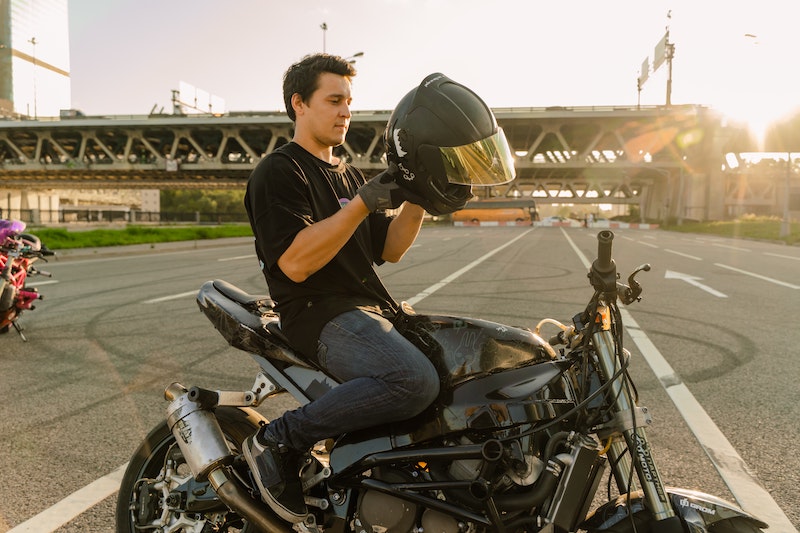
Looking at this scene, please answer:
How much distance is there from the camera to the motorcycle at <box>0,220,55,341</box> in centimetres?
598

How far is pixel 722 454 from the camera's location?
3.46m

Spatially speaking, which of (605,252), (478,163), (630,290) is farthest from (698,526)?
(478,163)

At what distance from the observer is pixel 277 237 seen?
2.12 m

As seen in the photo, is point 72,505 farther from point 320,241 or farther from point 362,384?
point 320,241

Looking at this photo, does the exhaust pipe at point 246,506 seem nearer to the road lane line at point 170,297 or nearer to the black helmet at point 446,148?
the black helmet at point 446,148

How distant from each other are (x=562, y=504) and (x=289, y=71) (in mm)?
1872

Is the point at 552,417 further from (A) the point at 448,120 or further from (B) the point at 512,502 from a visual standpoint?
(A) the point at 448,120

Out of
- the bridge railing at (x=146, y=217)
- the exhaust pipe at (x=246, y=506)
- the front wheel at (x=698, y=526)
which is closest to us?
the front wheel at (x=698, y=526)

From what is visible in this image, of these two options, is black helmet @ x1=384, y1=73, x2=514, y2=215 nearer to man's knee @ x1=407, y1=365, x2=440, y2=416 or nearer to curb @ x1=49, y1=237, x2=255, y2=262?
man's knee @ x1=407, y1=365, x2=440, y2=416

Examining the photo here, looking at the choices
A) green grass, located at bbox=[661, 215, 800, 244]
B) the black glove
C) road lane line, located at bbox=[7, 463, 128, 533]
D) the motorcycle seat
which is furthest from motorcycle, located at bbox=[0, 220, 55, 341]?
green grass, located at bbox=[661, 215, 800, 244]

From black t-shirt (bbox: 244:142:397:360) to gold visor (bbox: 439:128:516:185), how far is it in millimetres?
589

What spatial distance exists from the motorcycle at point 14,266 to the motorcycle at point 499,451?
189 inches

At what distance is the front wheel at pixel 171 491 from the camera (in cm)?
239

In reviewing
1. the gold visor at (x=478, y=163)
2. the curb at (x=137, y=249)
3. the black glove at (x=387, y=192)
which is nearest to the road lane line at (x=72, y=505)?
the black glove at (x=387, y=192)
